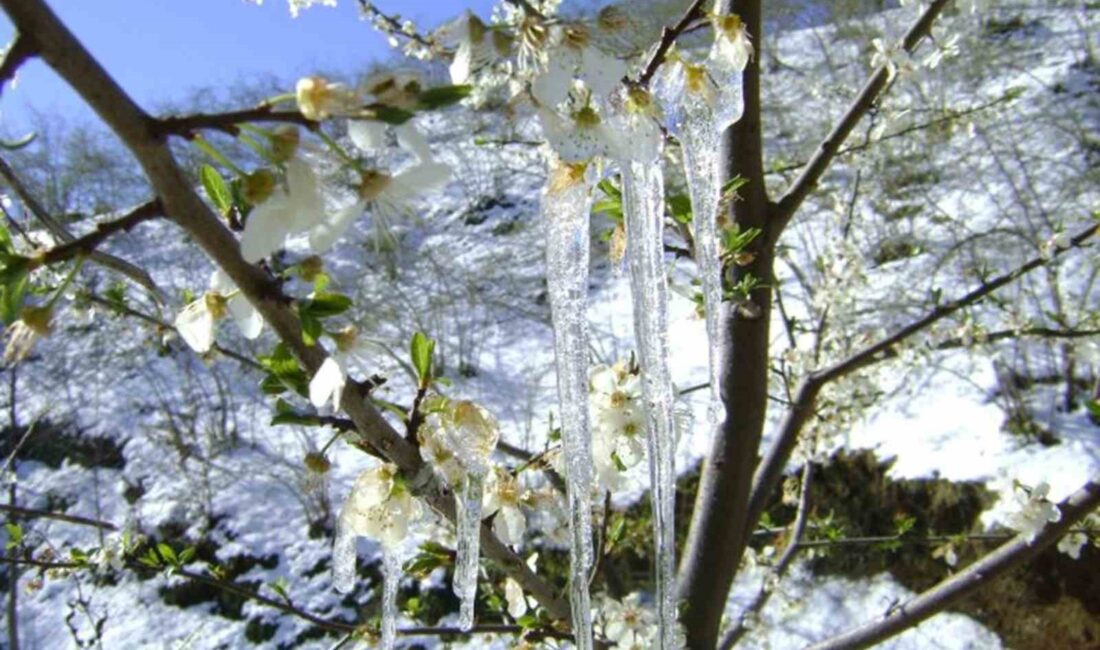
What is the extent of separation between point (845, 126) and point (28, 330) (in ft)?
3.54

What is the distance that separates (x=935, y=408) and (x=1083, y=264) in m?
1.15

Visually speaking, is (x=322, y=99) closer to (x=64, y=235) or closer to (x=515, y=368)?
(x=64, y=235)

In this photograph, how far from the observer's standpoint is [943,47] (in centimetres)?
191

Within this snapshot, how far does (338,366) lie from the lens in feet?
1.73

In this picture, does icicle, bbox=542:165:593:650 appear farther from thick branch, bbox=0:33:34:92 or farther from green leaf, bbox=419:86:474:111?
thick branch, bbox=0:33:34:92

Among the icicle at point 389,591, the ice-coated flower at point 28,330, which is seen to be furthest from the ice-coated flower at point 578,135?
the icicle at point 389,591

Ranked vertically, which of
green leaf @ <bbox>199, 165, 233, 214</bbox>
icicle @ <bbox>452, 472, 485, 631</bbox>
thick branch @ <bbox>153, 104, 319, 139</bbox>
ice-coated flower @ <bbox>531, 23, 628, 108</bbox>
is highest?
ice-coated flower @ <bbox>531, 23, 628, 108</bbox>

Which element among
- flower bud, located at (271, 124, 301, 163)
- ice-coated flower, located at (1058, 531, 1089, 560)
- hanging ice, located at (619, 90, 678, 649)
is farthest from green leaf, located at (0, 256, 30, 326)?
ice-coated flower, located at (1058, 531, 1089, 560)

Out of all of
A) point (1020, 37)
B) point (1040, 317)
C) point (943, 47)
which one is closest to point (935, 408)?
point (1040, 317)

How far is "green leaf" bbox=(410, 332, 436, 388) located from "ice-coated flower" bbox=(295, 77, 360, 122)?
281 mm

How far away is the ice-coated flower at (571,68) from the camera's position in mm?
522

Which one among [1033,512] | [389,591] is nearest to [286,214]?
[389,591]

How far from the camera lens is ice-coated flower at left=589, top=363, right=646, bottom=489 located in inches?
36.9

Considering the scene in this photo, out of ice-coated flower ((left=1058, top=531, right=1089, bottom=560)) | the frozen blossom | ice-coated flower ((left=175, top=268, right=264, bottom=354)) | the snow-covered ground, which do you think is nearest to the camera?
ice-coated flower ((left=175, top=268, right=264, bottom=354))
